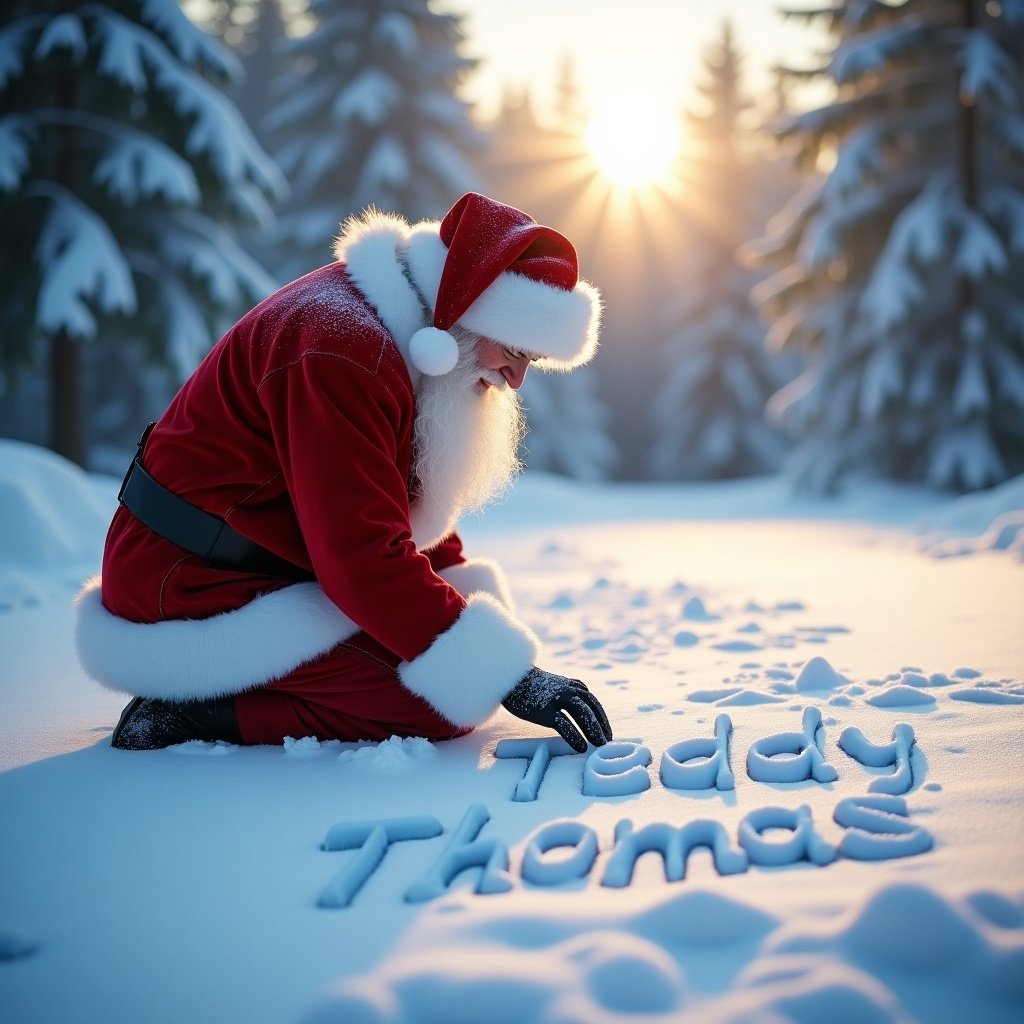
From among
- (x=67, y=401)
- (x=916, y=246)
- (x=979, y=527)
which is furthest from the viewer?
(x=916, y=246)

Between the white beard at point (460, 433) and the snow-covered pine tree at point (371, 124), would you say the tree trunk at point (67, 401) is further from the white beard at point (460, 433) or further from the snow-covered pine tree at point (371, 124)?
the white beard at point (460, 433)

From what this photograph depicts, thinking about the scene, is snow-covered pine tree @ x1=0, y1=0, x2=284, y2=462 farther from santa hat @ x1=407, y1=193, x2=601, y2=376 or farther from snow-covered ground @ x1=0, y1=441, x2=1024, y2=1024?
santa hat @ x1=407, y1=193, x2=601, y2=376

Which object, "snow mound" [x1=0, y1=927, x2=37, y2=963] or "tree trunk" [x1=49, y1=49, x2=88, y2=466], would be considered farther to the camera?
"tree trunk" [x1=49, y1=49, x2=88, y2=466]

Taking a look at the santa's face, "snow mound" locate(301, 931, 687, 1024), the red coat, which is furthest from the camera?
the santa's face

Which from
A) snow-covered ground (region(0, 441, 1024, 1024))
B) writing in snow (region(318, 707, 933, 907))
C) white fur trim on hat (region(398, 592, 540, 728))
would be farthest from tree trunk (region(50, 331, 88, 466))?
writing in snow (region(318, 707, 933, 907))

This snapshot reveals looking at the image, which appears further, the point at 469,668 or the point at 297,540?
the point at 297,540

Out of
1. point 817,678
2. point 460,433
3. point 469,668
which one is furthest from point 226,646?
point 817,678

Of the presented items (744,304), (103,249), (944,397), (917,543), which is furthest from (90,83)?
(744,304)

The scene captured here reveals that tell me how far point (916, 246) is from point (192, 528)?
9375 mm

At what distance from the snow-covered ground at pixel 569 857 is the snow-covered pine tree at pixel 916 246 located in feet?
24.9

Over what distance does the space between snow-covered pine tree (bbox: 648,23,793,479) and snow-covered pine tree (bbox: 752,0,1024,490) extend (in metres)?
8.92

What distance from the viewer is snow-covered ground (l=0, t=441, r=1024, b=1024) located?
51.6 inches

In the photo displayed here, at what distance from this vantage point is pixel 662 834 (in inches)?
68.6

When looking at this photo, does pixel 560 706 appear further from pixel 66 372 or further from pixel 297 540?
pixel 66 372
